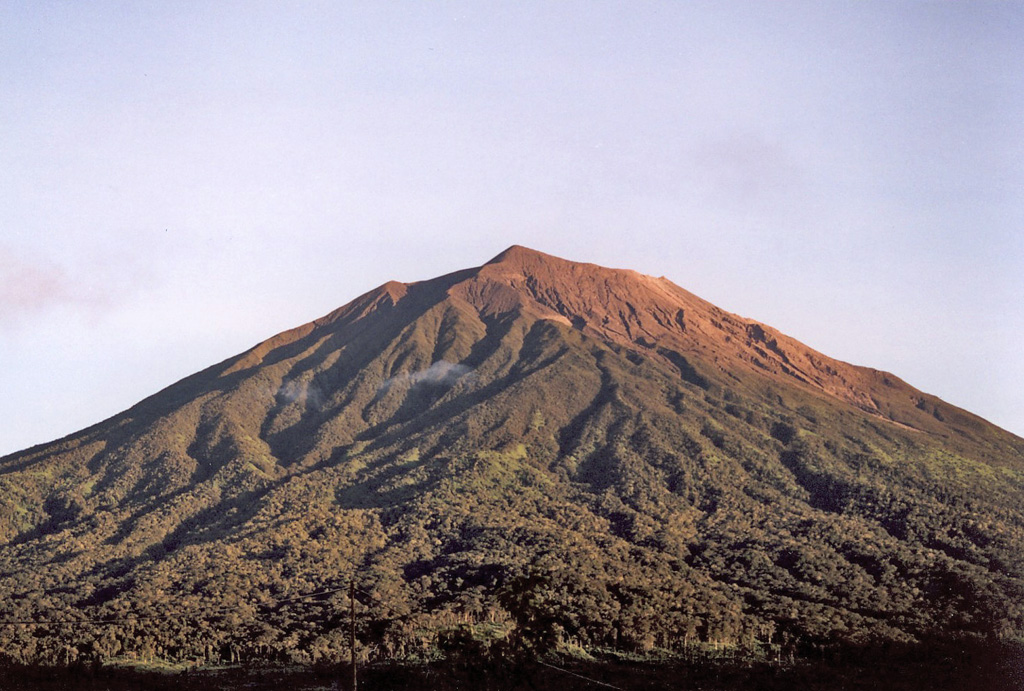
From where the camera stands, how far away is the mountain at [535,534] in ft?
386

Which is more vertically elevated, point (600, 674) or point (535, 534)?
point (535, 534)

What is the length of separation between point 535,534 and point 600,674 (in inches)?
1543

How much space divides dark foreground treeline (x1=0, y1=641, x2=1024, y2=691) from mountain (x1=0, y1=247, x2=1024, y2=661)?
11.9 feet

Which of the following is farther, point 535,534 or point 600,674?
point 535,534

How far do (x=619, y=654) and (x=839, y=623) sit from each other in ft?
78.5

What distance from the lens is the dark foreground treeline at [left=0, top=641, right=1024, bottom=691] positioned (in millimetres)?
100562

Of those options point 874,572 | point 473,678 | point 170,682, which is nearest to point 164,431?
point 170,682

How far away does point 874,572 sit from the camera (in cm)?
12788

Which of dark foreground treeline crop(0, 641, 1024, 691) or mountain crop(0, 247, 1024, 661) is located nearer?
dark foreground treeline crop(0, 641, 1024, 691)

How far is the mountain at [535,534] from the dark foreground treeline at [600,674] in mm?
3636

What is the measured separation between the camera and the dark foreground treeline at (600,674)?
100562mm

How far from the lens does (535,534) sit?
144375 mm

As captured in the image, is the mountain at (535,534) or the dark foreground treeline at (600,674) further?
the mountain at (535,534)

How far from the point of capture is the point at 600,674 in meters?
106
